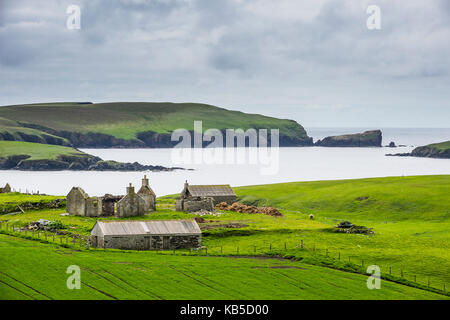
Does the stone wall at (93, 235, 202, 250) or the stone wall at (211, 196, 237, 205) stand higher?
the stone wall at (211, 196, 237, 205)

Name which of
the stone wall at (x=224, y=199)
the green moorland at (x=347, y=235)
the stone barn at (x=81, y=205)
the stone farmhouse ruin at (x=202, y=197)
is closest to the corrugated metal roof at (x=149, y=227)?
the green moorland at (x=347, y=235)

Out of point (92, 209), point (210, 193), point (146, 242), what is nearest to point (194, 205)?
point (210, 193)

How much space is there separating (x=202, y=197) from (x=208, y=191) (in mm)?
9218

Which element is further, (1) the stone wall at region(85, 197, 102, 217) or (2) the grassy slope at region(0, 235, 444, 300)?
(1) the stone wall at region(85, 197, 102, 217)

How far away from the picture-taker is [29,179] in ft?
647

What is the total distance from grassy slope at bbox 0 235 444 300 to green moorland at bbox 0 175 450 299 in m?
1.50

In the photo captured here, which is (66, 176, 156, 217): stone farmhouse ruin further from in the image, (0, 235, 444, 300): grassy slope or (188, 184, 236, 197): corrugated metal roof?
(0, 235, 444, 300): grassy slope

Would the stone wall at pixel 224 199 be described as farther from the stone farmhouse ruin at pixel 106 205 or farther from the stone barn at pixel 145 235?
the stone barn at pixel 145 235

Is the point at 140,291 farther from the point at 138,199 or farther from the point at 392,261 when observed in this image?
the point at 138,199

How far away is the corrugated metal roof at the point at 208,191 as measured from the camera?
102 meters

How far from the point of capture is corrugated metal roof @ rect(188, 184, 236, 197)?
102 metres

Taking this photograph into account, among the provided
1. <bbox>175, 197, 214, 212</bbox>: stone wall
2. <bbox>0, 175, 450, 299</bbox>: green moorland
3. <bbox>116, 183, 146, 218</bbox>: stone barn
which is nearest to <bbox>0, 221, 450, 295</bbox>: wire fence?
<bbox>0, 175, 450, 299</bbox>: green moorland

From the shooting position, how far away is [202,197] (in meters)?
95.4

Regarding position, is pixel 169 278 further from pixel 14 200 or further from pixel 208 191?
pixel 208 191
